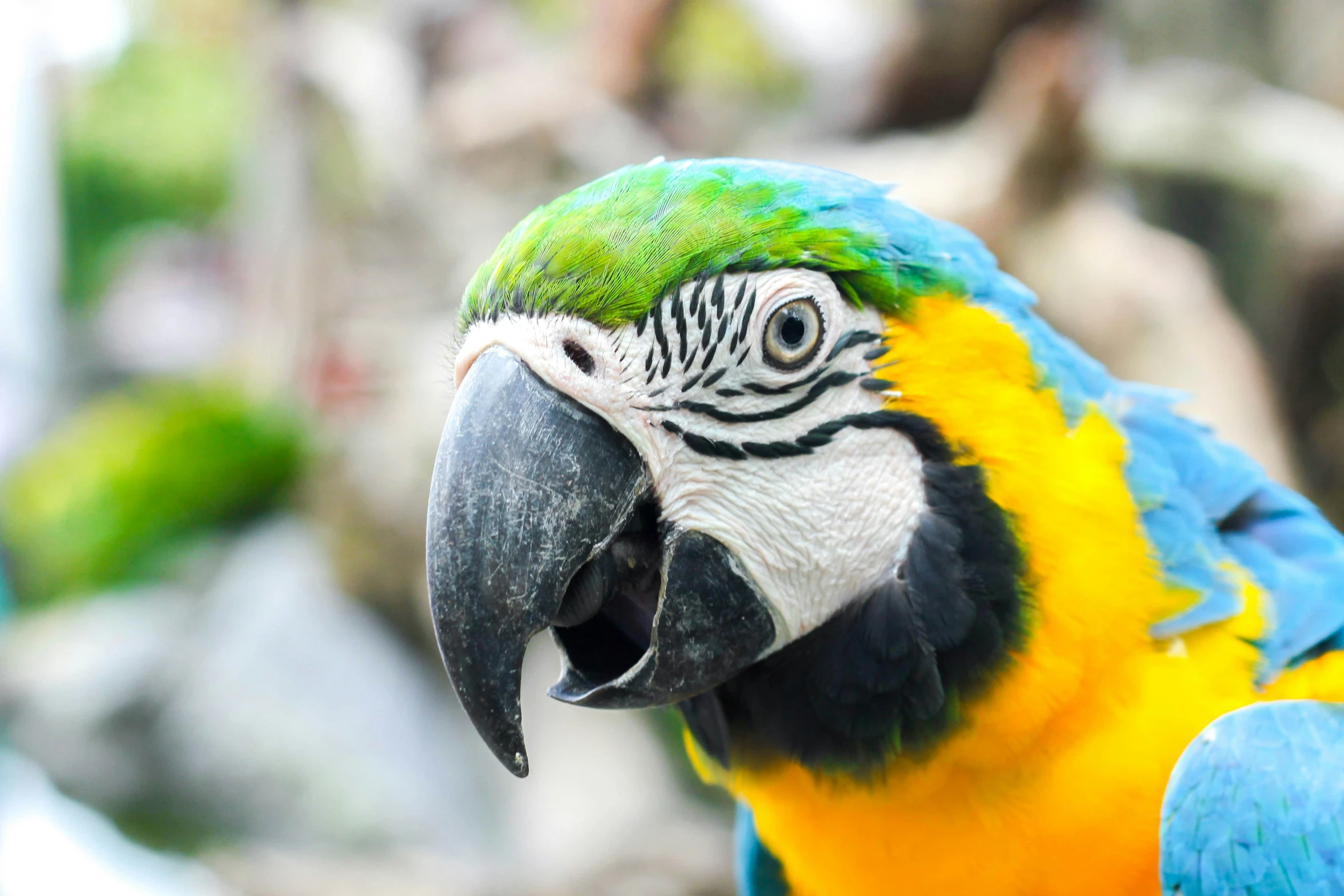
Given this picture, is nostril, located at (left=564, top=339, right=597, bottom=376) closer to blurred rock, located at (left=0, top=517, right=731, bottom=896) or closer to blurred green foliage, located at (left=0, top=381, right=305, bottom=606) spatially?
blurred rock, located at (left=0, top=517, right=731, bottom=896)

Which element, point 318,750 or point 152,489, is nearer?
point 318,750

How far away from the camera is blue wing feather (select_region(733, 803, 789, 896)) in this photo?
4.73 ft

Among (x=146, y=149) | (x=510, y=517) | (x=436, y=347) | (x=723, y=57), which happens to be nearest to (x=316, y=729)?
(x=436, y=347)

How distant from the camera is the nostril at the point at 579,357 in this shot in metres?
0.98

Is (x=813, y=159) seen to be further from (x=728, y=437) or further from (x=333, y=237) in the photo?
(x=333, y=237)

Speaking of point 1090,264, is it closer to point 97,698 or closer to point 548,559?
point 548,559

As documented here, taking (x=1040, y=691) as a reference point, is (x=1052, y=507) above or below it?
above

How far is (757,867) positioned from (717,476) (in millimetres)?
724

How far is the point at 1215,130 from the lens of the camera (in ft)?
13.7

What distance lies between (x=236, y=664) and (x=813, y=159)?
347 cm

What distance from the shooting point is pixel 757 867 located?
146cm

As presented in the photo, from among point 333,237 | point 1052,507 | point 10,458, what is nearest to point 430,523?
point 1052,507

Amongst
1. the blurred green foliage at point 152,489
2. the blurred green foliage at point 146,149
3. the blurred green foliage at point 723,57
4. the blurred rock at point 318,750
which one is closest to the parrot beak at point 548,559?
the blurred rock at point 318,750

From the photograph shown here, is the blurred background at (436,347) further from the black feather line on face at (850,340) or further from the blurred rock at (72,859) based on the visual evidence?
the black feather line on face at (850,340)
